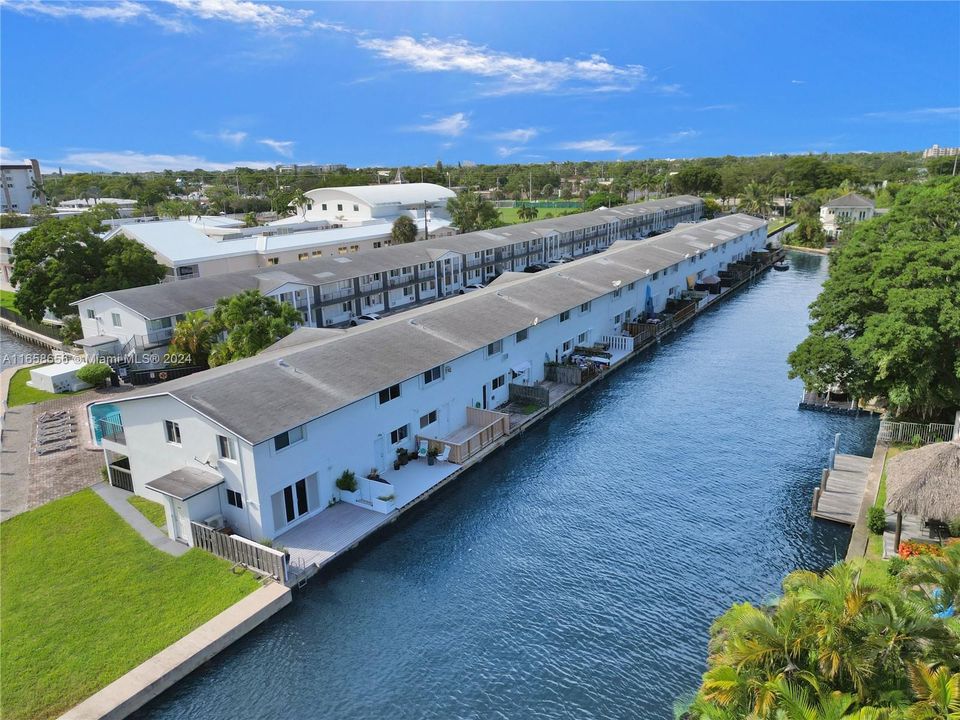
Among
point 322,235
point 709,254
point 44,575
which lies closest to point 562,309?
point 44,575

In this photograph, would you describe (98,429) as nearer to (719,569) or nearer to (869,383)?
(719,569)

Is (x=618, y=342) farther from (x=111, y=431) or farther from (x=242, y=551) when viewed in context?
(x=111, y=431)

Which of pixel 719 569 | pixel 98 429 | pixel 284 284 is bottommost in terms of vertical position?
pixel 719 569

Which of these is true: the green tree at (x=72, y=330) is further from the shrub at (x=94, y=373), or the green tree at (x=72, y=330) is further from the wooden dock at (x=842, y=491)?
the wooden dock at (x=842, y=491)

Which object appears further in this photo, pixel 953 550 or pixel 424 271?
pixel 424 271

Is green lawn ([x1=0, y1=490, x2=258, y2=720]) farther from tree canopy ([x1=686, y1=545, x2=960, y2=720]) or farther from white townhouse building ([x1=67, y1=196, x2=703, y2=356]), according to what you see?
white townhouse building ([x1=67, y1=196, x2=703, y2=356])
